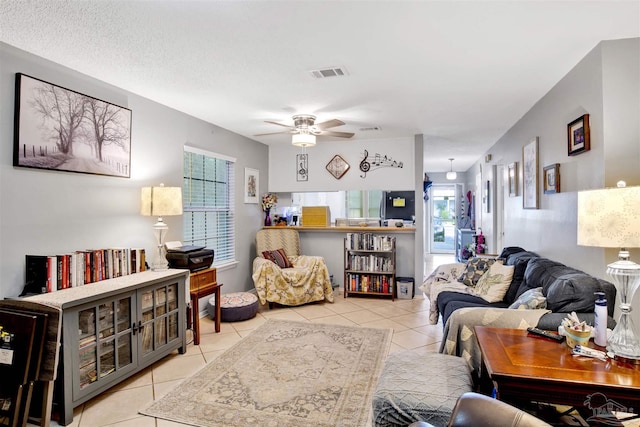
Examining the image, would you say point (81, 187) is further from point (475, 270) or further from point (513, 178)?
point (513, 178)

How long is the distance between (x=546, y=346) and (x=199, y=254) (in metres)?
3.05

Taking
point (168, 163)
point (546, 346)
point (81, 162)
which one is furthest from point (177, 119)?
point (546, 346)

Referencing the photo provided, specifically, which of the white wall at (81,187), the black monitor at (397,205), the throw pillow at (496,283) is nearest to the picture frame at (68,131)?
the white wall at (81,187)

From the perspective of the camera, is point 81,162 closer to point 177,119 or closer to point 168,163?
point 168,163

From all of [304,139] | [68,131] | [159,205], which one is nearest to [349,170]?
[304,139]

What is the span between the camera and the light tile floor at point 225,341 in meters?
2.39

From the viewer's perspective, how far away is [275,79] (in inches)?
120

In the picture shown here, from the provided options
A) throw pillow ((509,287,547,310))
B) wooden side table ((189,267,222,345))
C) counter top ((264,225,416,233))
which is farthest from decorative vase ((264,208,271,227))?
throw pillow ((509,287,547,310))

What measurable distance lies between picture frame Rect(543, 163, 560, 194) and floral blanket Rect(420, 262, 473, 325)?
128cm

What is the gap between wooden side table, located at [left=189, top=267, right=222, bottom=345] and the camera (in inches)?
143

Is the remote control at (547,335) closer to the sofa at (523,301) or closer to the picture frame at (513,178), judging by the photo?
the sofa at (523,301)

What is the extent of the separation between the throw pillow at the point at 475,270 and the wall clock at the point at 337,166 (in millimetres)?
2509

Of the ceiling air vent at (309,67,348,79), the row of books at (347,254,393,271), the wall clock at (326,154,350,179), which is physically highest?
the ceiling air vent at (309,67,348,79)

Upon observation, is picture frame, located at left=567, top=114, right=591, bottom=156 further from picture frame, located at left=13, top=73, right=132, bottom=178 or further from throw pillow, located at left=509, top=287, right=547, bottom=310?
picture frame, located at left=13, top=73, right=132, bottom=178
